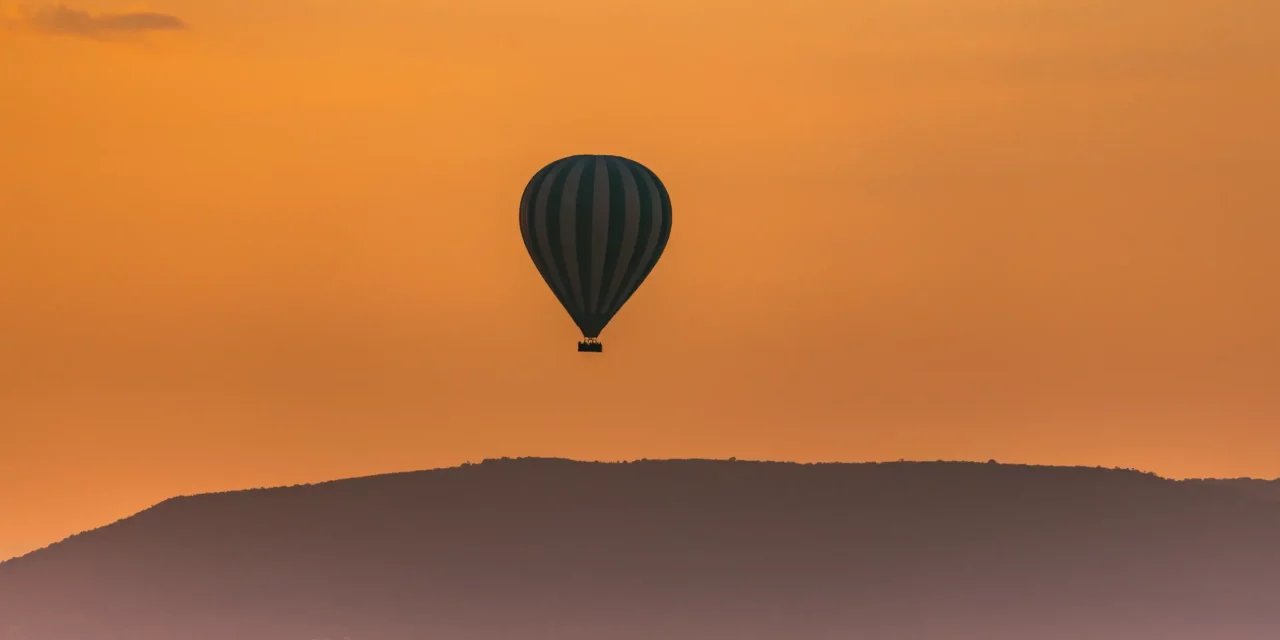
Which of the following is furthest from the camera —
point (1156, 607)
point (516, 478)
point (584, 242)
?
point (516, 478)

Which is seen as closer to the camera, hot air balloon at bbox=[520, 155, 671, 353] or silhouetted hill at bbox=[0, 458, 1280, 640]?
hot air balloon at bbox=[520, 155, 671, 353]

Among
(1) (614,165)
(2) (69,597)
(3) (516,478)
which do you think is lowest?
(2) (69,597)

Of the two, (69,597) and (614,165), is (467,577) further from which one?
(614,165)

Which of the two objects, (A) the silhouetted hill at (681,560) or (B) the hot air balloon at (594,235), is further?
(A) the silhouetted hill at (681,560)

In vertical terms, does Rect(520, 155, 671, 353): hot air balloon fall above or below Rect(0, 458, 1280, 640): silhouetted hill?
above

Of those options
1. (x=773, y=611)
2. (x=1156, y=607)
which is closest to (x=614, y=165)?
(x=773, y=611)
